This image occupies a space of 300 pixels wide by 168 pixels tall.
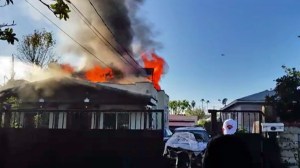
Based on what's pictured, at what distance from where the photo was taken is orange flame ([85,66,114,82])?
28.0 meters

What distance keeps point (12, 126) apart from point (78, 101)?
1021cm

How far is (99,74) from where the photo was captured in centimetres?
2839

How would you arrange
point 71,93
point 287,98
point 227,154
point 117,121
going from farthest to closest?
point 71,93 → point 287,98 → point 117,121 → point 227,154

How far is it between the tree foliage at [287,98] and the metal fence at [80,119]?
16.8 feet

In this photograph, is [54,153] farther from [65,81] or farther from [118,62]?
[118,62]

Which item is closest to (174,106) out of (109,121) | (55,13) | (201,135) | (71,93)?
(71,93)

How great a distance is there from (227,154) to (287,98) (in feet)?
37.5

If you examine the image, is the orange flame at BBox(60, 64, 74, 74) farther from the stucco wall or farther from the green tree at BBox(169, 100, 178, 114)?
the green tree at BBox(169, 100, 178, 114)

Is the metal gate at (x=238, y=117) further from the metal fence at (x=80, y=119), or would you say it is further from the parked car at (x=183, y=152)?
the parked car at (x=183, y=152)

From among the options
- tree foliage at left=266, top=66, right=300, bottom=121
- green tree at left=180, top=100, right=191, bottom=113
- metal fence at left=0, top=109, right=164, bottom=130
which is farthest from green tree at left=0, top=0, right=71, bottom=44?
green tree at left=180, top=100, right=191, bottom=113

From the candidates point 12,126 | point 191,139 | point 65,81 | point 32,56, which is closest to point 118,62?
point 65,81

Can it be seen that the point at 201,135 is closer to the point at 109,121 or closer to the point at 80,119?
the point at 109,121

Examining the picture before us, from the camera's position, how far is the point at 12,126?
9.86 meters

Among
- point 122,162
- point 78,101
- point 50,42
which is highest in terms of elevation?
point 50,42
